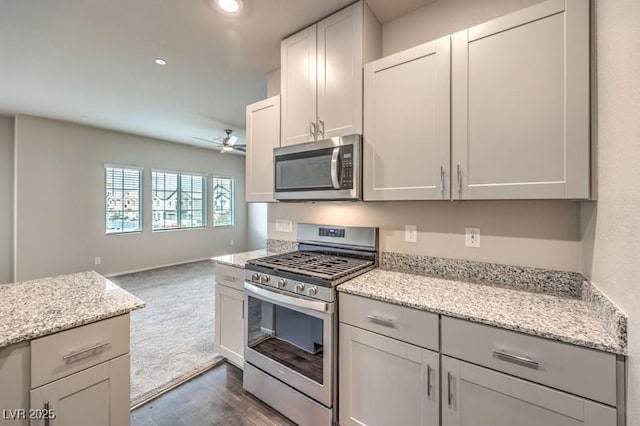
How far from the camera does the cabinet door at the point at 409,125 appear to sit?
1.57 metres

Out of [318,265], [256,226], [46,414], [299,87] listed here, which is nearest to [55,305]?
[46,414]

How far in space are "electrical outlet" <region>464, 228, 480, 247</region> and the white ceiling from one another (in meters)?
1.52

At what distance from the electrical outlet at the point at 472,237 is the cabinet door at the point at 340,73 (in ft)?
3.06

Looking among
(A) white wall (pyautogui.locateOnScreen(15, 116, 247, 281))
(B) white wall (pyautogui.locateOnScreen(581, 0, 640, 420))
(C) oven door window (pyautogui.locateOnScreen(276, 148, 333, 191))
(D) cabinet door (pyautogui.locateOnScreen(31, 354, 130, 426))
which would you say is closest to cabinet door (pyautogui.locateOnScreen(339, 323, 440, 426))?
(B) white wall (pyautogui.locateOnScreen(581, 0, 640, 420))

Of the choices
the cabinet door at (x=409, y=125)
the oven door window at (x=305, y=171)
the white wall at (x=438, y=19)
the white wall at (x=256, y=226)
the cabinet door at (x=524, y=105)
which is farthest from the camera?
the white wall at (x=256, y=226)

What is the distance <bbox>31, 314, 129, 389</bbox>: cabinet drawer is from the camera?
3.62ft

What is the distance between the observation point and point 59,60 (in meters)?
2.65

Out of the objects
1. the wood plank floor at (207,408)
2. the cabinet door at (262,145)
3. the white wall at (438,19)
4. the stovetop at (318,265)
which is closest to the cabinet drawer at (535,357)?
the stovetop at (318,265)

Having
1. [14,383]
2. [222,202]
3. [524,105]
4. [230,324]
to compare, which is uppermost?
[524,105]

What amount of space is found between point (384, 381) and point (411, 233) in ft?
3.11

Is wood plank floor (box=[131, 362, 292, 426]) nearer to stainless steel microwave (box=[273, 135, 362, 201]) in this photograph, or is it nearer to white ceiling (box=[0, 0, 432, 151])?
stainless steel microwave (box=[273, 135, 362, 201])

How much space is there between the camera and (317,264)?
1961 millimetres

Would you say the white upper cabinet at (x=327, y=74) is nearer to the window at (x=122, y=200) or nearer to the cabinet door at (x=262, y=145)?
the cabinet door at (x=262, y=145)

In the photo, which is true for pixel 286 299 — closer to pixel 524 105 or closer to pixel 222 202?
pixel 524 105
